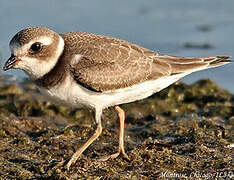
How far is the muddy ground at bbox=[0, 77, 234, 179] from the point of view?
19.5 feet

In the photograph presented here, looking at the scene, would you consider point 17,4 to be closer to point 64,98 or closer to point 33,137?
point 33,137

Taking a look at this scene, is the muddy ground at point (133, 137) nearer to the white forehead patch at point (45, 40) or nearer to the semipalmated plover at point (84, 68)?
the semipalmated plover at point (84, 68)

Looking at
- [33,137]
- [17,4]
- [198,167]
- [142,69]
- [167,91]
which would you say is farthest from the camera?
[17,4]

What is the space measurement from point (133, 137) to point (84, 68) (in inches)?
86.4

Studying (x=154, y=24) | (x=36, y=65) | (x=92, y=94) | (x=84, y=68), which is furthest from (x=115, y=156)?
(x=154, y=24)

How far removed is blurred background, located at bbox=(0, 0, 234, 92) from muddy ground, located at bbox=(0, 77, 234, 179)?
8.32ft

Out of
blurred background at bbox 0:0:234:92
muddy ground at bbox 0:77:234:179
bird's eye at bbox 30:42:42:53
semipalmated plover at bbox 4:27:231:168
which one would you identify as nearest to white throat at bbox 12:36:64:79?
semipalmated plover at bbox 4:27:231:168

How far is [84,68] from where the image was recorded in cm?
609

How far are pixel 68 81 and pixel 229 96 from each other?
16.2ft

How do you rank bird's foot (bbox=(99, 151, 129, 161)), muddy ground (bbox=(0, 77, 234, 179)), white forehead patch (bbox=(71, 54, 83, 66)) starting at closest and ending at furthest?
muddy ground (bbox=(0, 77, 234, 179))
white forehead patch (bbox=(71, 54, 83, 66))
bird's foot (bbox=(99, 151, 129, 161))

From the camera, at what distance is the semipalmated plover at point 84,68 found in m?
6.02

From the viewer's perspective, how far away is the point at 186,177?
571cm

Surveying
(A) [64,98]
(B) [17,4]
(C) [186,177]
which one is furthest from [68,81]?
(B) [17,4]

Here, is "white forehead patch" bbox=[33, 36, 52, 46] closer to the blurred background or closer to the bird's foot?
the bird's foot
